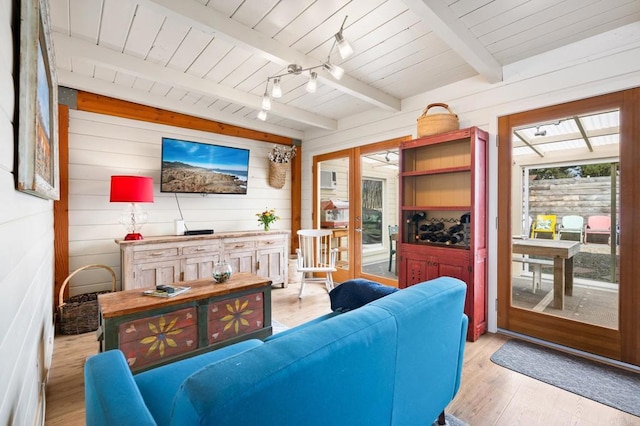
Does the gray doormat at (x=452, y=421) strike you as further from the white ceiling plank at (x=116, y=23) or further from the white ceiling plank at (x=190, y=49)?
the white ceiling plank at (x=116, y=23)

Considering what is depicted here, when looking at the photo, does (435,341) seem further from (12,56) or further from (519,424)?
(12,56)

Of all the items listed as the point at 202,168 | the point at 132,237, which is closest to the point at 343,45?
the point at 202,168

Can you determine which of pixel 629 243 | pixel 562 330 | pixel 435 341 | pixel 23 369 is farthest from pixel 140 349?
pixel 629 243

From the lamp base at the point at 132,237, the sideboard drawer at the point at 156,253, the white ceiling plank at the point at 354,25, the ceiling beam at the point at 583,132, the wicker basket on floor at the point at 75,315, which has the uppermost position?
the white ceiling plank at the point at 354,25

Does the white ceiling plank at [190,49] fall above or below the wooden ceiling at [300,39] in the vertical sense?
above

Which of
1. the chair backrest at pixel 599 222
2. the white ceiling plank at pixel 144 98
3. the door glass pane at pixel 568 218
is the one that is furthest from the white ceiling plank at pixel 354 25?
the chair backrest at pixel 599 222

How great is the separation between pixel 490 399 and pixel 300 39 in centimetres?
292

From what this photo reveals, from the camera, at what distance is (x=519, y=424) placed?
1.70 meters

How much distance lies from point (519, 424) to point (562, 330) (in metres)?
1.27

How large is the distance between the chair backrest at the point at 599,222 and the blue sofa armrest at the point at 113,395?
3247 millimetres

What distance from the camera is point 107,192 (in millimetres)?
3404

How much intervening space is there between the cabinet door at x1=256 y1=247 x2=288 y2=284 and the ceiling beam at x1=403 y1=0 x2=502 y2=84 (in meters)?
3.21

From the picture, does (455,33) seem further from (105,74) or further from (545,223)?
(105,74)

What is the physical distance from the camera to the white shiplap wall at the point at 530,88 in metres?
2.24
